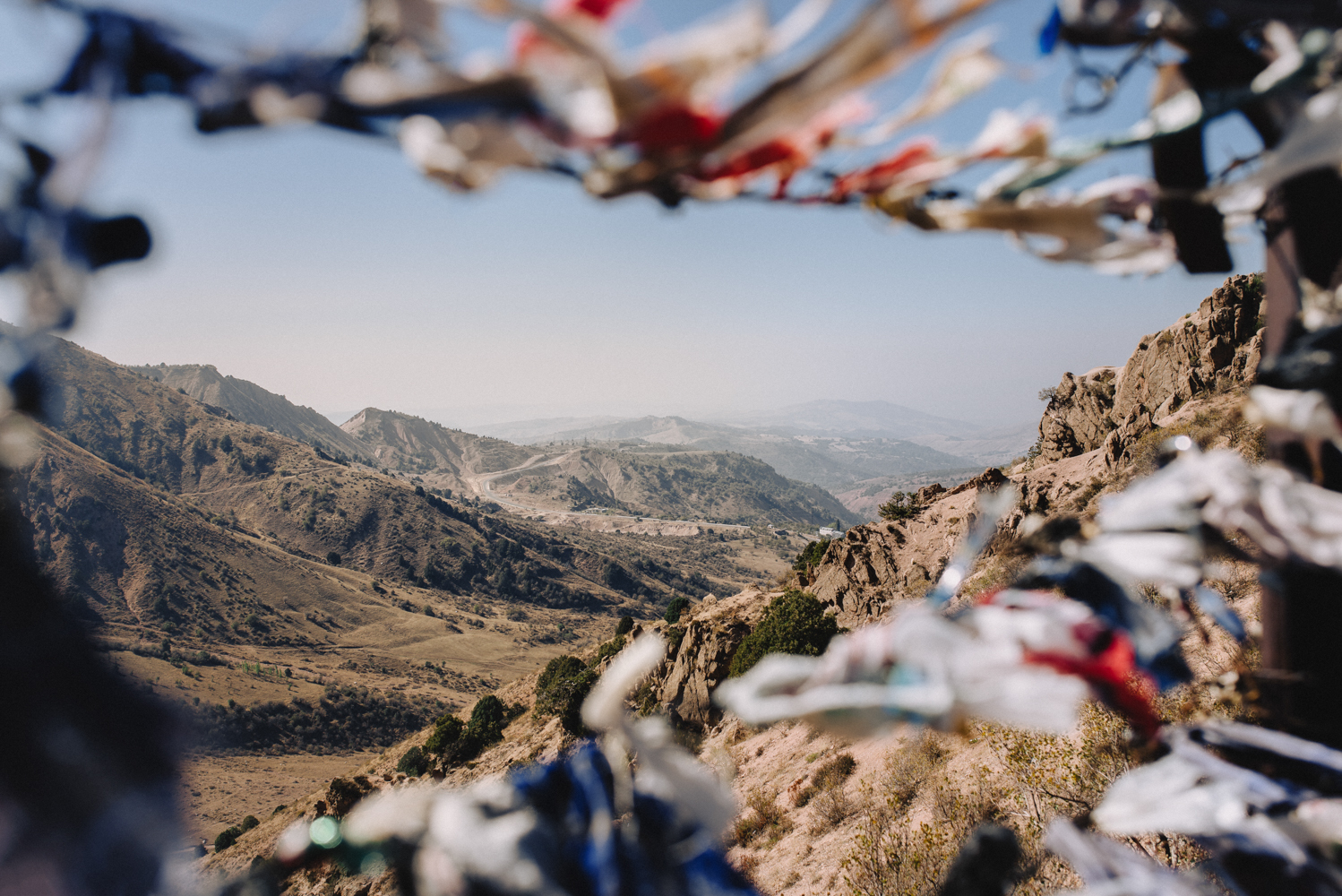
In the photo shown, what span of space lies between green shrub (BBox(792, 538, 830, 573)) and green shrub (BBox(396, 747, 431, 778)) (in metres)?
15.0

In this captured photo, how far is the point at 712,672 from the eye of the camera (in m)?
14.7

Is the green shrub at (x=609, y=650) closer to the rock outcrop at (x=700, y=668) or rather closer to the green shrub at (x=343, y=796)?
the rock outcrop at (x=700, y=668)

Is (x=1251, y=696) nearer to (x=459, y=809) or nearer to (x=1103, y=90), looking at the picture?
(x=1103, y=90)

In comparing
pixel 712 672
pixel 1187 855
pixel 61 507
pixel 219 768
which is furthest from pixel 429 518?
pixel 1187 855

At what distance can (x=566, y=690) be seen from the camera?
18078mm

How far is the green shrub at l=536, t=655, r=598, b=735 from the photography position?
50.7ft

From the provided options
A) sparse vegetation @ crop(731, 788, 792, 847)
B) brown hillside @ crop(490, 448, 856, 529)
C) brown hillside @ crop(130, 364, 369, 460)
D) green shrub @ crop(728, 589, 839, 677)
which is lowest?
brown hillside @ crop(490, 448, 856, 529)

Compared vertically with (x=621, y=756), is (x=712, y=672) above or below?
below

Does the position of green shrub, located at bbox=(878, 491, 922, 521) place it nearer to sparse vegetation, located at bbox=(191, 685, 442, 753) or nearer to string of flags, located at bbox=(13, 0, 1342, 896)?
string of flags, located at bbox=(13, 0, 1342, 896)

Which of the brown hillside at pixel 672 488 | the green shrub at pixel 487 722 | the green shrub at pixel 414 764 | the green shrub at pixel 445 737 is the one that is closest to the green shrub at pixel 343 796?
the green shrub at pixel 414 764

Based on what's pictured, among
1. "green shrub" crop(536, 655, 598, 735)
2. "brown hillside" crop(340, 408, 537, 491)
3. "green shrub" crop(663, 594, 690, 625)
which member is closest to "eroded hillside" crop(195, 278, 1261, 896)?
"green shrub" crop(536, 655, 598, 735)

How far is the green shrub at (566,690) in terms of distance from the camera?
15460 mm

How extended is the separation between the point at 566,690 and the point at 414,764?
5.99m

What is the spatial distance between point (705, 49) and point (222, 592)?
62.7m
